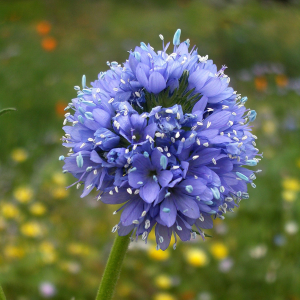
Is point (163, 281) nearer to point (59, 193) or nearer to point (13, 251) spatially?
point (13, 251)

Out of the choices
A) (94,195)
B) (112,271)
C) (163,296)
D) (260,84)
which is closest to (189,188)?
(112,271)

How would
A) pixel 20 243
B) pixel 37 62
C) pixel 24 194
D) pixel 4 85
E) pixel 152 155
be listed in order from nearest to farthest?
pixel 152 155, pixel 20 243, pixel 24 194, pixel 4 85, pixel 37 62

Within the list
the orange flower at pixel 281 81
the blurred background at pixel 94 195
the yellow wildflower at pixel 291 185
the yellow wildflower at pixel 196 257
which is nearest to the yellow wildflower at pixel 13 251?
the blurred background at pixel 94 195

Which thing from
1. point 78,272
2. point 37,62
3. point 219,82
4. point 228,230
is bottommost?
point 78,272

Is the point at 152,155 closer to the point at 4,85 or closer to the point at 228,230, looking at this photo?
the point at 228,230

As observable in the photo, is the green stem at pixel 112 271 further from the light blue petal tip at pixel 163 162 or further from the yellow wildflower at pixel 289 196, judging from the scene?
the yellow wildflower at pixel 289 196

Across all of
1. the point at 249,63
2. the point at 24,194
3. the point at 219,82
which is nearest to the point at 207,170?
the point at 219,82

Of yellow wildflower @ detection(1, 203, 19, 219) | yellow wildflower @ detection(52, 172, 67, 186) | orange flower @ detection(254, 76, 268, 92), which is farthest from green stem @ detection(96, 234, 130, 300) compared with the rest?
orange flower @ detection(254, 76, 268, 92)
